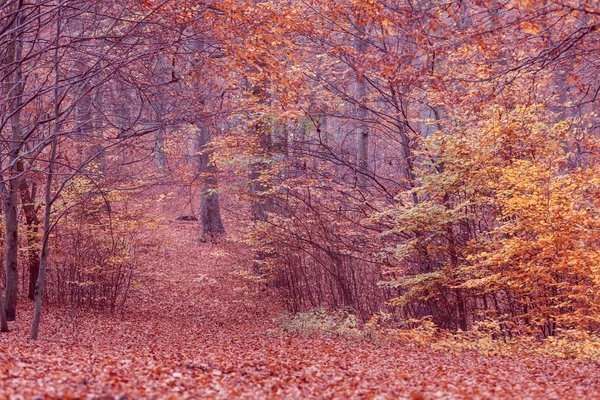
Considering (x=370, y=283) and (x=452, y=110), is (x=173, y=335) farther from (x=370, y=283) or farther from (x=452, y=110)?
(x=452, y=110)

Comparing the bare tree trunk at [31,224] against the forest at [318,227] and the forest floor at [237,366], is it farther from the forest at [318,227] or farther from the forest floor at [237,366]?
the forest floor at [237,366]

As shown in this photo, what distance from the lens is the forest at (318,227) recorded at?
262 inches

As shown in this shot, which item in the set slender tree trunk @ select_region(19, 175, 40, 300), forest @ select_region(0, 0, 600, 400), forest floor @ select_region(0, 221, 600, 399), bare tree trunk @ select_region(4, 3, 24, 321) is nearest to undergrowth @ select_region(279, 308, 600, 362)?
forest @ select_region(0, 0, 600, 400)

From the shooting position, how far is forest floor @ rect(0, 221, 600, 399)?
5074 mm

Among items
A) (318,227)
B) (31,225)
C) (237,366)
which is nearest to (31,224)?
(31,225)

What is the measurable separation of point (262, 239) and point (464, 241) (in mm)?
5298

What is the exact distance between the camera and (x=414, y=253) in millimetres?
12711

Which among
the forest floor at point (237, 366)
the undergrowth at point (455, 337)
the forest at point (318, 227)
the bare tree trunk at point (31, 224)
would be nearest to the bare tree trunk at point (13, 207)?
the forest at point (318, 227)

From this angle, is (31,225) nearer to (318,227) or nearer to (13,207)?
(13,207)

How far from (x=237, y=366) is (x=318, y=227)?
7.83 meters

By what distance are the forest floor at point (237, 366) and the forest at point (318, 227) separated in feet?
0.16

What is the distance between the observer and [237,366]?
6.48 meters

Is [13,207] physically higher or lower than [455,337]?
higher

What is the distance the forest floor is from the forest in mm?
49
